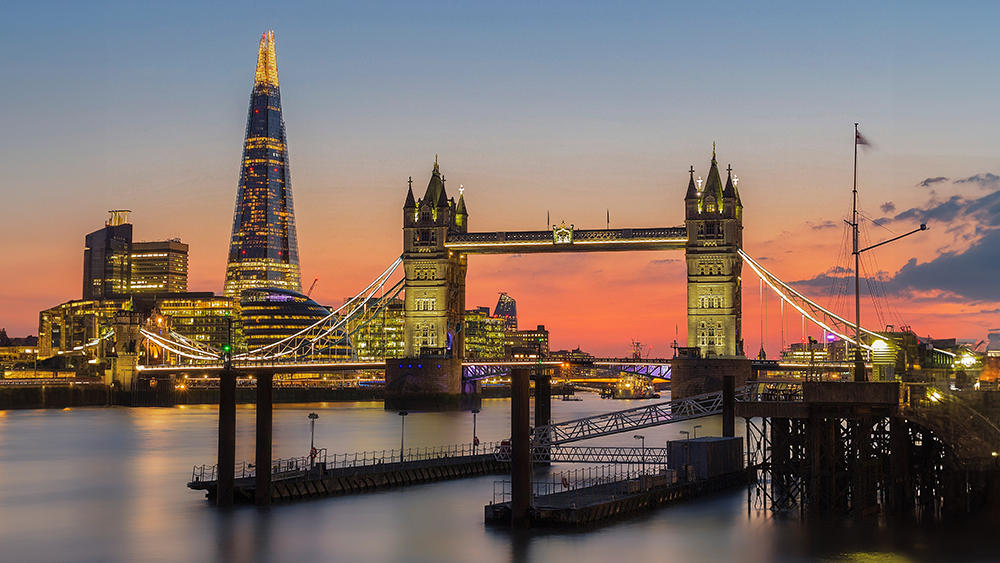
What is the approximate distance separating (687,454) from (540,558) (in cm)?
1502

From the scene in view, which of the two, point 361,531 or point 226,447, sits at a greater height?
point 226,447

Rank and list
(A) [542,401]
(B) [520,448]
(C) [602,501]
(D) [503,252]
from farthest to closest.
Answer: (D) [503,252] → (A) [542,401] → (C) [602,501] → (B) [520,448]

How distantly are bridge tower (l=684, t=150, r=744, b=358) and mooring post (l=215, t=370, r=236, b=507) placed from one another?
85.4 m

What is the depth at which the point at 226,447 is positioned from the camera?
4594 centimetres

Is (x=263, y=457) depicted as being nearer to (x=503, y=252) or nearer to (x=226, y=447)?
(x=226, y=447)

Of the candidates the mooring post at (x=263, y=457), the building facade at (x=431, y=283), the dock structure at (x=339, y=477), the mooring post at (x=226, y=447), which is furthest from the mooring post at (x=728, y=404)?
the building facade at (x=431, y=283)

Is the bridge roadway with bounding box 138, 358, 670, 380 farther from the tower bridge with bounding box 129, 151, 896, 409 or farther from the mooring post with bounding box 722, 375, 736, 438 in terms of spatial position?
the mooring post with bounding box 722, 375, 736, 438

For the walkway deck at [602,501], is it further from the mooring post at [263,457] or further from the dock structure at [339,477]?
the dock structure at [339,477]

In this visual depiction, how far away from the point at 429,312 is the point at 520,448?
9697cm

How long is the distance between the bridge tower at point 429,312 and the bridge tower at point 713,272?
2593 centimetres

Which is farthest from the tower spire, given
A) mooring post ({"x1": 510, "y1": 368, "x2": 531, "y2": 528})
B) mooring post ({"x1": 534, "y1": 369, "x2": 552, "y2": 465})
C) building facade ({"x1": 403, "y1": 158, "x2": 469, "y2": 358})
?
mooring post ({"x1": 510, "y1": 368, "x2": 531, "y2": 528})

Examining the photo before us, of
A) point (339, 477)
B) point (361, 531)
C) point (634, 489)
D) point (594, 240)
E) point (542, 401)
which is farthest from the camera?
point (594, 240)

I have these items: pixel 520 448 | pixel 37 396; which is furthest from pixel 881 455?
pixel 37 396

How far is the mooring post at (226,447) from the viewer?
45.7 meters
